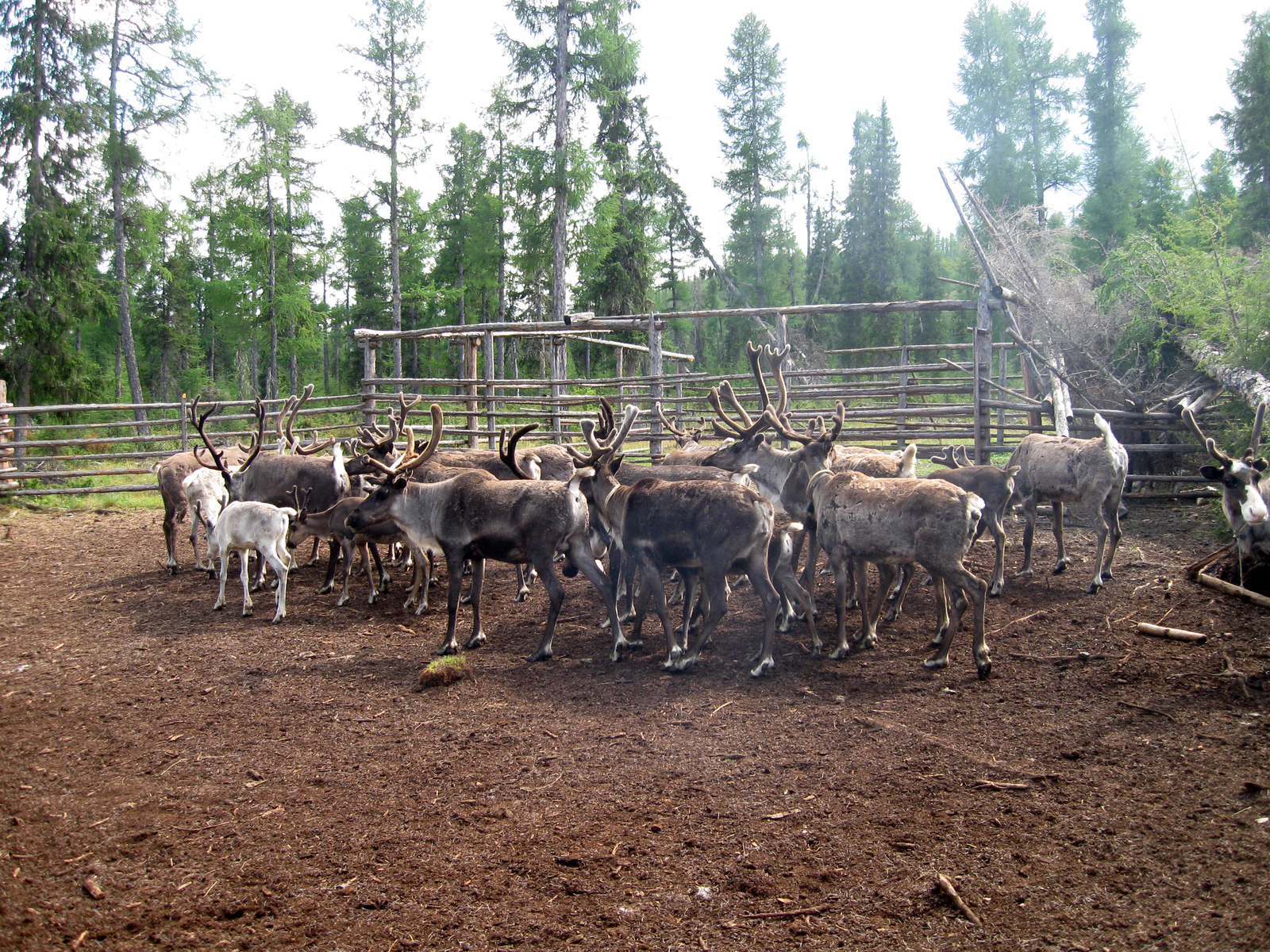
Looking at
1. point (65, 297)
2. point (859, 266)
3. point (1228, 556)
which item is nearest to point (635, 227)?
point (859, 266)

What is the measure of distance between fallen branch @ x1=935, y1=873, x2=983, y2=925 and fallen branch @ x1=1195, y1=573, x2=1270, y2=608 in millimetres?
5088

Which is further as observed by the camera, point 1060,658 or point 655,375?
point 655,375

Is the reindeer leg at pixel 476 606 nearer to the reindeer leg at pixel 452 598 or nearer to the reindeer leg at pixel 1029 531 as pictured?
the reindeer leg at pixel 452 598

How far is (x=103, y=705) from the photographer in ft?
19.2

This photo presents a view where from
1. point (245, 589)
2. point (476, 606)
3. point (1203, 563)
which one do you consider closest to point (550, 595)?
point (476, 606)

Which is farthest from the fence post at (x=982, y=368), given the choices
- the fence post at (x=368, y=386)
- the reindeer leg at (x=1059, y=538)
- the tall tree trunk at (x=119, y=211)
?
the tall tree trunk at (x=119, y=211)

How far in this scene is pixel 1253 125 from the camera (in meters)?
18.2

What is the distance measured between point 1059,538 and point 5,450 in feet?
62.7

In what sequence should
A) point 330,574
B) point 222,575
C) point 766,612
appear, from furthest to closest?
1. point 330,574
2. point 222,575
3. point 766,612

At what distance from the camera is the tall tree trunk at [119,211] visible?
21297 millimetres

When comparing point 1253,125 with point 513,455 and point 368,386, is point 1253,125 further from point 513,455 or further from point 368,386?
point 368,386

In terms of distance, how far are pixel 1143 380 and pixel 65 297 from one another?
2358 centimetres

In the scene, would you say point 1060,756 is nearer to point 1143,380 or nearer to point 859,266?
point 1143,380

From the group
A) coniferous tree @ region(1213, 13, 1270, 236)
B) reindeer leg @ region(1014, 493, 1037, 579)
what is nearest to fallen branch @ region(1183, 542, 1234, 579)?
reindeer leg @ region(1014, 493, 1037, 579)
